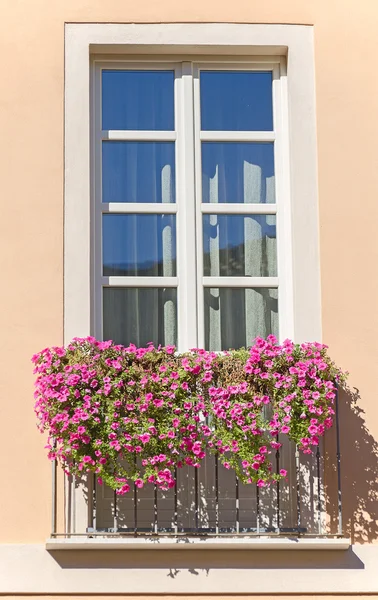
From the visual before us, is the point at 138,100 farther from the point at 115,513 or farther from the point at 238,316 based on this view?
the point at 115,513

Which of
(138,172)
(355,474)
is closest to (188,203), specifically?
(138,172)

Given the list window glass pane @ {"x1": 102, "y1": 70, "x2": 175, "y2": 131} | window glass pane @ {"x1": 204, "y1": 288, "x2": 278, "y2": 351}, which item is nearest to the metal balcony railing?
window glass pane @ {"x1": 204, "y1": 288, "x2": 278, "y2": 351}

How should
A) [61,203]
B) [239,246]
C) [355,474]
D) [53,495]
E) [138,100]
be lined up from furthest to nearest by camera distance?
[138,100] < [239,246] < [61,203] < [355,474] < [53,495]

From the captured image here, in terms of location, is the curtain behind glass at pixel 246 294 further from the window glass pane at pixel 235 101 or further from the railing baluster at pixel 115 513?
the railing baluster at pixel 115 513

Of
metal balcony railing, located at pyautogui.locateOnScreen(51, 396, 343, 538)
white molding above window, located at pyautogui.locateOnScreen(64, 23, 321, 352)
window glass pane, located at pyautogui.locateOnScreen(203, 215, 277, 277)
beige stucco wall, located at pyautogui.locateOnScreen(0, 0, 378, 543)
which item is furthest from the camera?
window glass pane, located at pyautogui.locateOnScreen(203, 215, 277, 277)

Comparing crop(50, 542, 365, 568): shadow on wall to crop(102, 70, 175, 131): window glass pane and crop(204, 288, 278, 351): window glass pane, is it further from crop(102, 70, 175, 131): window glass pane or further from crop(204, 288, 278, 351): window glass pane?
crop(102, 70, 175, 131): window glass pane

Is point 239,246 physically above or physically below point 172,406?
above

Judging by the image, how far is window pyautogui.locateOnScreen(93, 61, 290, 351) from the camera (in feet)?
23.2

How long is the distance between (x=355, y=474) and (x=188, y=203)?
1.98 m

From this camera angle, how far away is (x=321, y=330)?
6887 mm

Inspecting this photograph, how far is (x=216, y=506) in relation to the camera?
662 cm

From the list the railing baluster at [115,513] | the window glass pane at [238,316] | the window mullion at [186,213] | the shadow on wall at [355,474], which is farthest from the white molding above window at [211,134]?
the railing baluster at [115,513]

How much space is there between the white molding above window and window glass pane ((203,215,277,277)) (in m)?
0.08

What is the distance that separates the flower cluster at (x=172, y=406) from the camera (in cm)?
640
